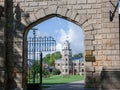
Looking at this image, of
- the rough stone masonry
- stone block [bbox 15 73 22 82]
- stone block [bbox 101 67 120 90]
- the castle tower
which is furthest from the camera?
the castle tower

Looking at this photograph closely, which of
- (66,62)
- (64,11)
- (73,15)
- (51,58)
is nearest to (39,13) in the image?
(64,11)

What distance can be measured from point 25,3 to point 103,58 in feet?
12.6

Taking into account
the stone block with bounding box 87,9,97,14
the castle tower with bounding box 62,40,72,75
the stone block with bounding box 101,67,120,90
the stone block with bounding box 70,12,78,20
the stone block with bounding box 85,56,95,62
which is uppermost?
the castle tower with bounding box 62,40,72,75

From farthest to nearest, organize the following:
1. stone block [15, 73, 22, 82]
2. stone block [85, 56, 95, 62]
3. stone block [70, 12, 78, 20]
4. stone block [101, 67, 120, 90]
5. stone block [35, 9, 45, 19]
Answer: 1. stone block [35, 9, 45, 19]
2. stone block [70, 12, 78, 20]
3. stone block [15, 73, 22, 82]
4. stone block [85, 56, 95, 62]
5. stone block [101, 67, 120, 90]

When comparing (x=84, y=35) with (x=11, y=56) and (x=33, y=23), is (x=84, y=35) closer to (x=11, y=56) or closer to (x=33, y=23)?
(x=33, y=23)

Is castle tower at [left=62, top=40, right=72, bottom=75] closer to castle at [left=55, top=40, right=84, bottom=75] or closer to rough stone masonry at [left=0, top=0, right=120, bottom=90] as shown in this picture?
castle at [left=55, top=40, right=84, bottom=75]

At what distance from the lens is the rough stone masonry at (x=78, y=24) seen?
13.0 metres

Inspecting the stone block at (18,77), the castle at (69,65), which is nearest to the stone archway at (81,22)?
the stone block at (18,77)

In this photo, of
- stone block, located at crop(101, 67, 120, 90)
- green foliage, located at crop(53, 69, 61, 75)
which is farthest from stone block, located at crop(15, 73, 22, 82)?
green foliage, located at crop(53, 69, 61, 75)

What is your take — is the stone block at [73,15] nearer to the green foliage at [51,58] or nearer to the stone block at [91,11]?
the stone block at [91,11]

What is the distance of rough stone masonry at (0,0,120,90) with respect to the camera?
13.0m

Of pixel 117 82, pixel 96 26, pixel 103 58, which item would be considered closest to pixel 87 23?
pixel 96 26

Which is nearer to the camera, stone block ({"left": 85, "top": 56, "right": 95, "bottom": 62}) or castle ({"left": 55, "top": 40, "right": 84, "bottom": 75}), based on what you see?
stone block ({"left": 85, "top": 56, "right": 95, "bottom": 62})

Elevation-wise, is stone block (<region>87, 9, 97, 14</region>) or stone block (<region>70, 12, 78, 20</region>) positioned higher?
stone block (<region>87, 9, 97, 14</region>)
